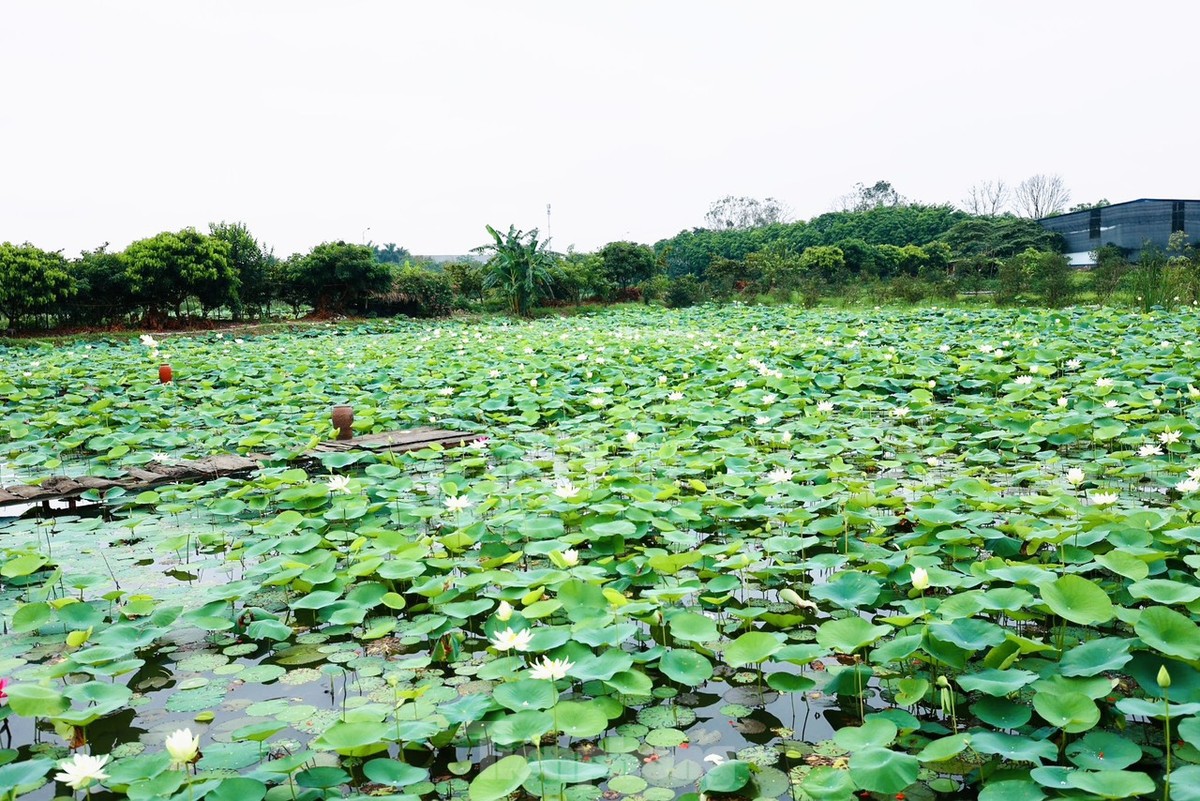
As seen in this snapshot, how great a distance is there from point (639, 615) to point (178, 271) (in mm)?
13410

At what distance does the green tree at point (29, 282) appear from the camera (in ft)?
37.8

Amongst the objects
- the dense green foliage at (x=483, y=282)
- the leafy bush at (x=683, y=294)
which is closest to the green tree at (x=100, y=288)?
the dense green foliage at (x=483, y=282)

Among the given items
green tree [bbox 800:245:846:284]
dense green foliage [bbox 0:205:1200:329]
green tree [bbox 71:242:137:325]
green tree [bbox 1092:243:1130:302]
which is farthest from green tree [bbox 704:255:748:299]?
green tree [bbox 71:242:137:325]

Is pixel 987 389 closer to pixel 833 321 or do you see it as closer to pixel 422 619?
pixel 422 619

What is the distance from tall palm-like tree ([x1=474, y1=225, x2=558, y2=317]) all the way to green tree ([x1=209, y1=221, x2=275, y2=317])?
170 inches

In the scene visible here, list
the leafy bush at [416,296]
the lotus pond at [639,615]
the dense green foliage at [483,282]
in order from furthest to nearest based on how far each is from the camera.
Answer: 1. the leafy bush at [416,296]
2. the dense green foliage at [483,282]
3. the lotus pond at [639,615]

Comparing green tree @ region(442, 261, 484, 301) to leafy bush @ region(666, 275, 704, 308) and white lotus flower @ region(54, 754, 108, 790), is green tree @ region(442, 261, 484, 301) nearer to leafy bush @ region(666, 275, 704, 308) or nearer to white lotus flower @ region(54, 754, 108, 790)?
leafy bush @ region(666, 275, 704, 308)

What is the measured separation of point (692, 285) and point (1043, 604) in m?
18.3

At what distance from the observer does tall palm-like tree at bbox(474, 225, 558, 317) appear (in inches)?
656

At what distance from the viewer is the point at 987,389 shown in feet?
18.7

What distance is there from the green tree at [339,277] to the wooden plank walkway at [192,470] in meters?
11.9

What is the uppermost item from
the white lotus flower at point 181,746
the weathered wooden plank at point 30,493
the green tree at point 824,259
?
the green tree at point 824,259

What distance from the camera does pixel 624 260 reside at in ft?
67.5

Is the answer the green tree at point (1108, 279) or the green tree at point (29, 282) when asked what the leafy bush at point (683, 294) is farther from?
the green tree at point (29, 282)
